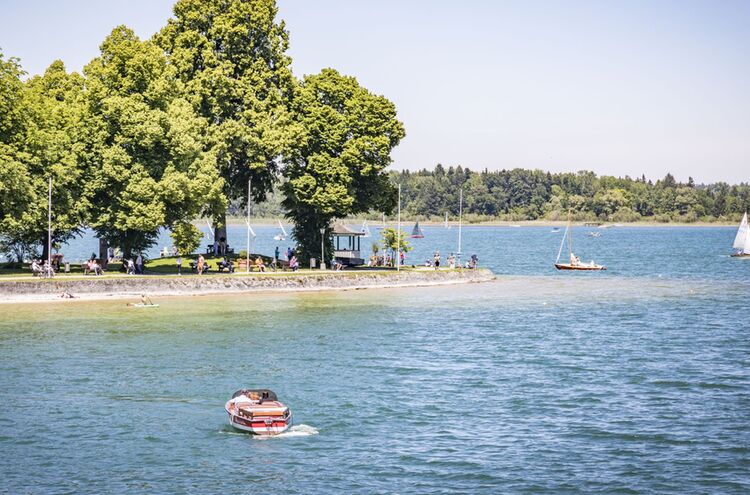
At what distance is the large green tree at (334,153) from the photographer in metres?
90.1

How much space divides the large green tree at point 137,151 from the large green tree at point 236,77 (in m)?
5.14

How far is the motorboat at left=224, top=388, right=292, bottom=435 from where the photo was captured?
36.0 metres

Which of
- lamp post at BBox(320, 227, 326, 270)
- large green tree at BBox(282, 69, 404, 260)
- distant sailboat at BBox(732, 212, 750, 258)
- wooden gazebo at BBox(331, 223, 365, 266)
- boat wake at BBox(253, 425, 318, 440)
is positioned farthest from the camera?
distant sailboat at BBox(732, 212, 750, 258)

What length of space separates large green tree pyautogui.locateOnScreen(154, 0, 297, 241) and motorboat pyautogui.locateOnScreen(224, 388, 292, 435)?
51433 millimetres

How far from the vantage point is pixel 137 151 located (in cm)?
8031

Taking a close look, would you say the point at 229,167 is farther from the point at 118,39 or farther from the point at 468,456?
the point at 468,456

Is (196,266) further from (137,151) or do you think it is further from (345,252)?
(345,252)

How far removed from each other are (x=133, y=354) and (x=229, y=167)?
43.3 m

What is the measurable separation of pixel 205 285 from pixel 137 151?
12904 mm

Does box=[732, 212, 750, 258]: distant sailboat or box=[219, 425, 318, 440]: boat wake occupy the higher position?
box=[732, 212, 750, 258]: distant sailboat

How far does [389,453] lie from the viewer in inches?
1342

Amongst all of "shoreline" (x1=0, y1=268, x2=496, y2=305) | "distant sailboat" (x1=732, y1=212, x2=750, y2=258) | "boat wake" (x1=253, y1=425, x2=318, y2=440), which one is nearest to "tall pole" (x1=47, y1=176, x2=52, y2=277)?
"shoreline" (x1=0, y1=268, x2=496, y2=305)

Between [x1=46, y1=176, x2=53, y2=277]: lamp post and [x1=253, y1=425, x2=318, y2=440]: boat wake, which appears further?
[x1=46, y1=176, x2=53, y2=277]: lamp post

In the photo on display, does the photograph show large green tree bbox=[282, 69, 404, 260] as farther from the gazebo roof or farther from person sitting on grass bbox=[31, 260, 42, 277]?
person sitting on grass bbox=[31, 260, 42, 277]
